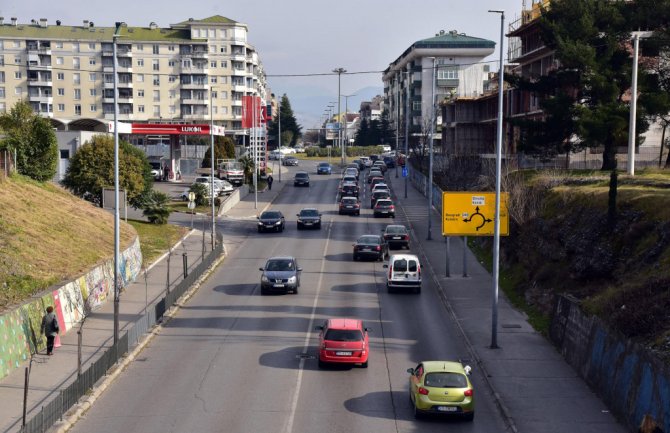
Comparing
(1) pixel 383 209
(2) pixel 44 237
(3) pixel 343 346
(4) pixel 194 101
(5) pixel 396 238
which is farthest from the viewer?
(4) pixel 194 101

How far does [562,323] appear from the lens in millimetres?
27141

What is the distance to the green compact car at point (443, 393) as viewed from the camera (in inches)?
783

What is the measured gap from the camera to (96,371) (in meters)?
22.4

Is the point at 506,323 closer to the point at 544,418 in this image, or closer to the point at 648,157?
the point at 544,418

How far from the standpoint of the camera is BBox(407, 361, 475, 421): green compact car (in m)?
19.9

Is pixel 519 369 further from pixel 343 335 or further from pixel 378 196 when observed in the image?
pixel 378 196

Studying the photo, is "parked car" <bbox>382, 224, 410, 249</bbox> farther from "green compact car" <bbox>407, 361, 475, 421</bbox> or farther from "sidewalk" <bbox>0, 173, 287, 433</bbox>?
"green compact car" <bbox>407, 361, 475, 421</bbox>

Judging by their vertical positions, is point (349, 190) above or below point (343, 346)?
above

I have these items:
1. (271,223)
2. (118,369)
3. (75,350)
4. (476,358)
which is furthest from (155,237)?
(476,358)

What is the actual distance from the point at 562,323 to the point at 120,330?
15512 mm

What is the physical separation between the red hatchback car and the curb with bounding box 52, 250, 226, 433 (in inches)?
242

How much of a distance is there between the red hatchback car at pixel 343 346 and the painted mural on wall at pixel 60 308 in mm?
9044

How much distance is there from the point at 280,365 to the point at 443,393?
275 inches

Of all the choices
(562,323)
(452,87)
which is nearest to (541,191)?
(562,323)
